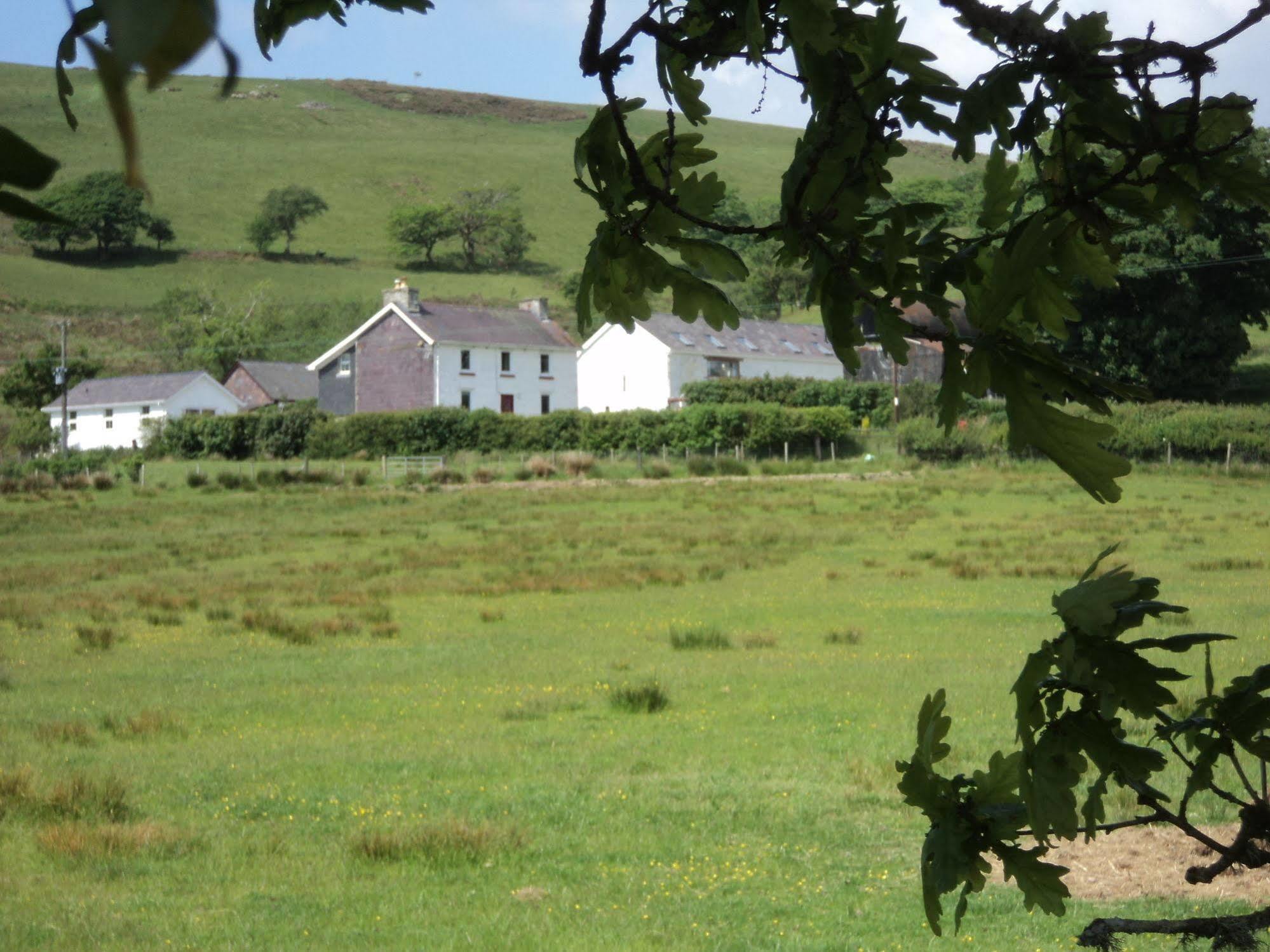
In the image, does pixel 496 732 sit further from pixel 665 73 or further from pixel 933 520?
pixel 933 520

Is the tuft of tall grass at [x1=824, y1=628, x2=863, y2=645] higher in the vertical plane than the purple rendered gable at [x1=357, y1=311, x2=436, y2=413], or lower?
lower

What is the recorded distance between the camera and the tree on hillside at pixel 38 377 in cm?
8319

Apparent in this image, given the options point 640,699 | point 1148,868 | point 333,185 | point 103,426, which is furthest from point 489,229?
point 1148,868

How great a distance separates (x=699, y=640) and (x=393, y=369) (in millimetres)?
62375

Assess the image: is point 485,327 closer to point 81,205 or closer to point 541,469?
point 541,469

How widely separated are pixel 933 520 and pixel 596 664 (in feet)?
62.1

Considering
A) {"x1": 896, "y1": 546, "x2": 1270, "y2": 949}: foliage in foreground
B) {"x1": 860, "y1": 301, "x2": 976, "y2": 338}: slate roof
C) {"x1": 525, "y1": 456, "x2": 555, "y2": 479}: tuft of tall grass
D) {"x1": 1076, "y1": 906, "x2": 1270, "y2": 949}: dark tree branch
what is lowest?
{"x1": 525, "y1": 456, "x2": 555, "y2": 479}: tuft of tall grass

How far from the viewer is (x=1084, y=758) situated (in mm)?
1956

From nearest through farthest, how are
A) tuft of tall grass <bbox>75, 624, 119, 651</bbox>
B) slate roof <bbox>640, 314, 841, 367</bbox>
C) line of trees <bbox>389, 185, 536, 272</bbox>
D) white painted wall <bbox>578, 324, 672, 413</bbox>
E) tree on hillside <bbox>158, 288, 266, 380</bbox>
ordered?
tuft of tall grass <bbox>75, 624, 119, 651</bbox> < white painted wall <bbox>578, 324, 672, 413</bbox> < slate roof <bbox>640, 314, 841, 367</bbox> < tree on hillside <bbox>158, 288, 266, 380</bbox> < line of trees <bbox>389, 185, 536, 272</bbox>

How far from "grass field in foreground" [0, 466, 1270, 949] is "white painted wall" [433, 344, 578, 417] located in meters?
45.5

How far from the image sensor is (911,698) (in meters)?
12.6

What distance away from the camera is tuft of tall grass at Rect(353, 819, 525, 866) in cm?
795

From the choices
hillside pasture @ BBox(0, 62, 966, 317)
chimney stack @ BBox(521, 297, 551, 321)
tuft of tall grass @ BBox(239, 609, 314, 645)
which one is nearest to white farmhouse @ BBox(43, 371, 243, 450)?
hillside pasture @ BBox(0, 62, 966, 317)

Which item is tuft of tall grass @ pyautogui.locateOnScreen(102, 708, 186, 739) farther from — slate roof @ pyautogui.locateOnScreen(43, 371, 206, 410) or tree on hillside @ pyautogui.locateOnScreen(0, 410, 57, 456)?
slate roof @ pyautogui.locateOnScreen(43, 371, 206, 410)
